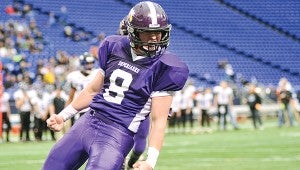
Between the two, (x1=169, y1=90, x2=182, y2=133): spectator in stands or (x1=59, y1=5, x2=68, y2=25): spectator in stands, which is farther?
(x1=59, y1=5, x2=68, y2=25): spectator in stands

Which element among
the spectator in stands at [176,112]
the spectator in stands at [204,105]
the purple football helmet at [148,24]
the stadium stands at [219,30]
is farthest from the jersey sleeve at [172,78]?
the stadium stands at [219,30]

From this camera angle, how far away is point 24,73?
23219 millimetres

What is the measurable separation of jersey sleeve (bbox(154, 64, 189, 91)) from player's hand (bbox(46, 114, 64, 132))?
0.77 metres

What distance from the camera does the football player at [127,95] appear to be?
5117mm

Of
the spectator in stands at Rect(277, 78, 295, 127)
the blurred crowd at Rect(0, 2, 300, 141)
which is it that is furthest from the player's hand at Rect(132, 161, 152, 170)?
the spectator in stands at Rect(277, 78, 295, 127)

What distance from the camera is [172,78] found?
520cm

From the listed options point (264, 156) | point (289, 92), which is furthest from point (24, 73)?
point (264, 156)

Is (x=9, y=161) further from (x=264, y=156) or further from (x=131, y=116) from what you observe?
(x=131, y=116)

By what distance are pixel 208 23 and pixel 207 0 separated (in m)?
1.39

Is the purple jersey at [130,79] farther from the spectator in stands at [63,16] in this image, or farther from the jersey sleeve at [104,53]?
the spectator in stands at [63,16]

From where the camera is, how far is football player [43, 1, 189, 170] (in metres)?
5.12

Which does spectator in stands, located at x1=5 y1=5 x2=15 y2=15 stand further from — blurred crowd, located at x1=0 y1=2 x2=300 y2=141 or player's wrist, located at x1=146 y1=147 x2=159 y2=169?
player's wrist, located at x1=146 y1=147 x2=159 y2=169

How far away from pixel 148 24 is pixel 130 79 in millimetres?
427

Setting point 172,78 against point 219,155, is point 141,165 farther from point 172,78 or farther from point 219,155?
point 219,155
